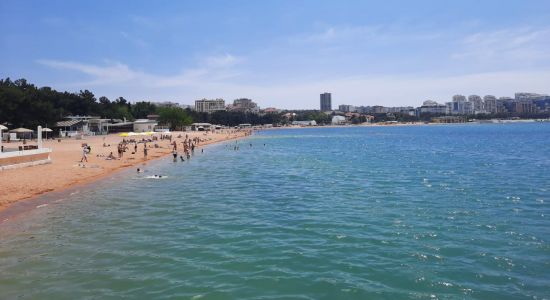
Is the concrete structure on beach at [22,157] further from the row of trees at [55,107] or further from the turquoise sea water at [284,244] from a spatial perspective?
the row of trees at [55,107]

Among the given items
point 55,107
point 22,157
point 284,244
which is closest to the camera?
point 284,244

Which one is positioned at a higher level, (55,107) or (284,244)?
(55,107)

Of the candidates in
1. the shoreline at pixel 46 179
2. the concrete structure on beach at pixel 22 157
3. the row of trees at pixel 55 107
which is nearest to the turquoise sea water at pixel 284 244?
the shoreline at pixel 46 179

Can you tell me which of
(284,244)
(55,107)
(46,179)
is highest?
(55,107)

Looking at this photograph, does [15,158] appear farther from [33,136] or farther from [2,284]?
[33,136]

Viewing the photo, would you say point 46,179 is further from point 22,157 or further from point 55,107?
point 55,107

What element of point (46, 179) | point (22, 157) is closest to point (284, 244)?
point (46, 179)

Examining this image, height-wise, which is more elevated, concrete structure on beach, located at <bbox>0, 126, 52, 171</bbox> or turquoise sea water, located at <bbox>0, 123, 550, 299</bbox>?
concrete structure on beach, located at <bbox>0, 126, 52, 171</bbox>

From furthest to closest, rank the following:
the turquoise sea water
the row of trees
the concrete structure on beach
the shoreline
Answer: the row of trees, the concrete structure on beach, the shoreline, the turquoise sea water

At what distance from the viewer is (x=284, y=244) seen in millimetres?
12867

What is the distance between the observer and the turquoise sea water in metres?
9.55

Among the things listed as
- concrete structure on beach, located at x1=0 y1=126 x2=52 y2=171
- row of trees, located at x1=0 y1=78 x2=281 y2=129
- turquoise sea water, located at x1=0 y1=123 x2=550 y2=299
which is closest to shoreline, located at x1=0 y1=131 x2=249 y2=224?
concrete structure on beach, located at x1=0 y1=126 x2=52 y2=171

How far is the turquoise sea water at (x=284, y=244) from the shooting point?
9547 millimetres

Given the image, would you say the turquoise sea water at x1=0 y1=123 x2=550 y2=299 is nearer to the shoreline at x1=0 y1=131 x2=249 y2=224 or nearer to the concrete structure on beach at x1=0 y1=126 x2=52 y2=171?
the shoreline at x1=0 y1=131 x2=249 y2=224
